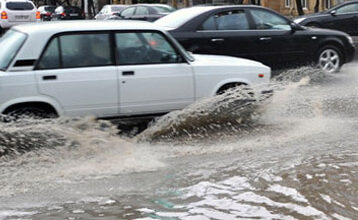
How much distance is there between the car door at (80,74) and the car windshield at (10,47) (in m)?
0.33

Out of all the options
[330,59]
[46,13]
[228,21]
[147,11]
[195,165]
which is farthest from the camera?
[46,13]

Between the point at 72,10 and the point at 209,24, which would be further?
the point at 72,10

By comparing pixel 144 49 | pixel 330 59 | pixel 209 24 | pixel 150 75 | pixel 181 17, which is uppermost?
pixel 181 17

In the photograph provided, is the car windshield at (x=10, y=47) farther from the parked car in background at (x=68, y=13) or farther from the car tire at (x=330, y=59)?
the parked car in background at (x=68, y=13)

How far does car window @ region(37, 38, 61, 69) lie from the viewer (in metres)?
6.35

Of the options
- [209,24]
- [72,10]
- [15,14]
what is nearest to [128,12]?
[15,14]

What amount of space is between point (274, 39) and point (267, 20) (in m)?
0.43

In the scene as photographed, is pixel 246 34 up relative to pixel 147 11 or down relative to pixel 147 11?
down

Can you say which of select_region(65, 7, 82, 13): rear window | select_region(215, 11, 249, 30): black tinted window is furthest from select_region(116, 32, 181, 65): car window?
select_region(65, 7, 82, 13): rear window

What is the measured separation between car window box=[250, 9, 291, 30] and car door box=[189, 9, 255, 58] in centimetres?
21

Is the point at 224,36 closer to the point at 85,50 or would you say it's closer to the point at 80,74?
the point at 85,50

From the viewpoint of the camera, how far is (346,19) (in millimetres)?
17359

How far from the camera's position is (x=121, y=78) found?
6.62 metres

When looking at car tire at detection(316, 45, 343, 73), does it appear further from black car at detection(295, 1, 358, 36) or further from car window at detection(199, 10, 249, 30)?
black car at detection(295, 1, 358, 36)
